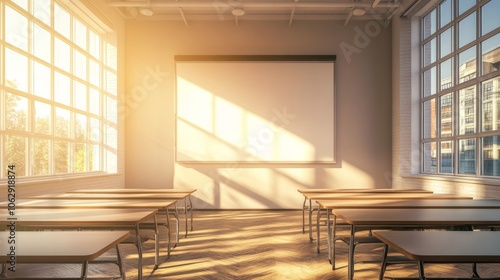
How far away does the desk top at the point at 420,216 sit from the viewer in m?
2.47

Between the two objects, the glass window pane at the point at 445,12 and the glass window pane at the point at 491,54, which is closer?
the glass window pane at the point at 491,54

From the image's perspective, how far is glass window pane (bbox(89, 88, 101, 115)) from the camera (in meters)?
7.32

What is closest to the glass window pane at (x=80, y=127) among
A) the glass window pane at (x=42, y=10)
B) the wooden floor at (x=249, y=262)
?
the glass window pane at (x=42, y=10)

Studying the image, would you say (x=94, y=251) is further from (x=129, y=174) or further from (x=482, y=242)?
(x=129, y=174)

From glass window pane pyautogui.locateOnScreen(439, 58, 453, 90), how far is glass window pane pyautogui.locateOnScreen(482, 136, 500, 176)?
147cm

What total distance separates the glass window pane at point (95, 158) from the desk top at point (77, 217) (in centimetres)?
459

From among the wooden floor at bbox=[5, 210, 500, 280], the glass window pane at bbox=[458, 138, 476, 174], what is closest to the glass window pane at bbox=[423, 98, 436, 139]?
the glass window pane at bbox=[458, 138, 476, 174]

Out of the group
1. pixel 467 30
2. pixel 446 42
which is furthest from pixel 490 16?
pixel 446 42

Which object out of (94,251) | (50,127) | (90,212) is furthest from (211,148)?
(94,251)

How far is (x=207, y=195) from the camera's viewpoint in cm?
806

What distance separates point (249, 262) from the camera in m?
3.95

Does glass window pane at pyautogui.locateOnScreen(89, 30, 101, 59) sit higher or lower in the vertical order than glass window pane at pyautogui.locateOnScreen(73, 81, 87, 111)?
higher

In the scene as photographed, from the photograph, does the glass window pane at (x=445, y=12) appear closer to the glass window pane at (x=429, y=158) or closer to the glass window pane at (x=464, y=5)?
the glass window pane at (x=464, y=5)

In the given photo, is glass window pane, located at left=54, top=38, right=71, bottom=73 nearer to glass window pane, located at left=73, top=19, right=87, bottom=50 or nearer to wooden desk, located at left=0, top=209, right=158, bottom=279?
glass window pane, located at left=73, top=19, right=87, bottom=50
